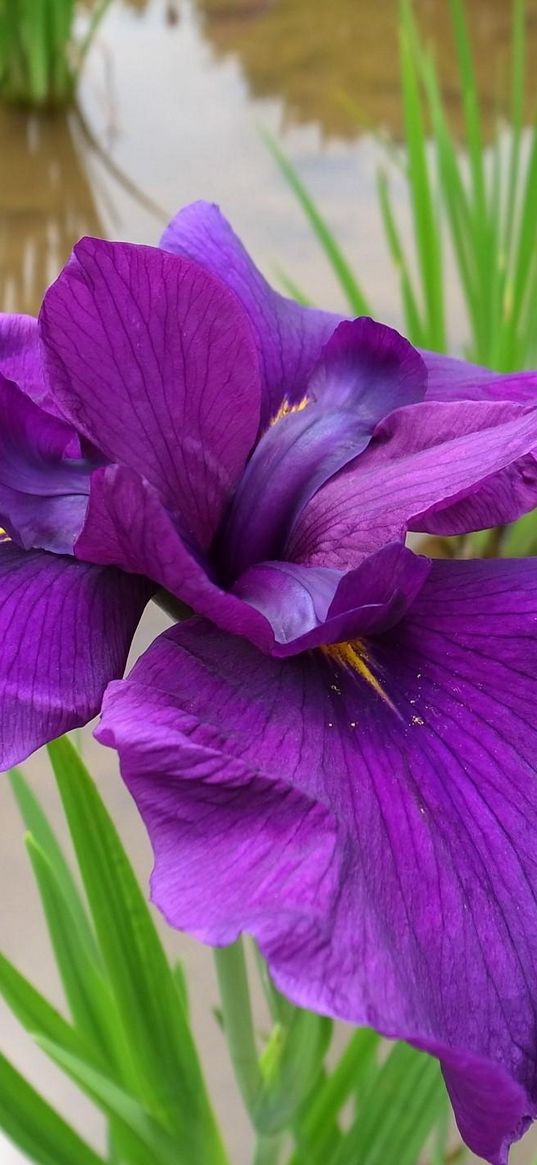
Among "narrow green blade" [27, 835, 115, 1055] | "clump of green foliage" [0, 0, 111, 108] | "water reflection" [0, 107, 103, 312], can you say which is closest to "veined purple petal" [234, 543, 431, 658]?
"narrow green blade" [27, 835, 115, 1055]

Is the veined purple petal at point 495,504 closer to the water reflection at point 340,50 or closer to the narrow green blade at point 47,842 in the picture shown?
the narrow green blade at point 47,842

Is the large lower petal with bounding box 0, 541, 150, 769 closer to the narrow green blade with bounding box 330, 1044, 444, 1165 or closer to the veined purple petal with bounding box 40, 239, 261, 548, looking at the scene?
the veined purple petal with bounding box 40, 239, 261, 548

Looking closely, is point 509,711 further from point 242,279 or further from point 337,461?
point 242,279

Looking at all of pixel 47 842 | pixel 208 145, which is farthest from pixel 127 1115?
pixel 208 145

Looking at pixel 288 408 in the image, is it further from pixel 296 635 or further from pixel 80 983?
pixel 80 983

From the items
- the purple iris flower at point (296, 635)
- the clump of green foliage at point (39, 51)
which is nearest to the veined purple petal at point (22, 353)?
the purple iris flower at point (296, 635)

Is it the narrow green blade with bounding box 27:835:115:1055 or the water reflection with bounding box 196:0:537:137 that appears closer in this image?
the narrow green blade with bounding box 27:835:115:1055

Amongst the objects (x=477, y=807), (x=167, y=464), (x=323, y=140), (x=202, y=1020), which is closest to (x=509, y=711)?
(x=477, y=807)
